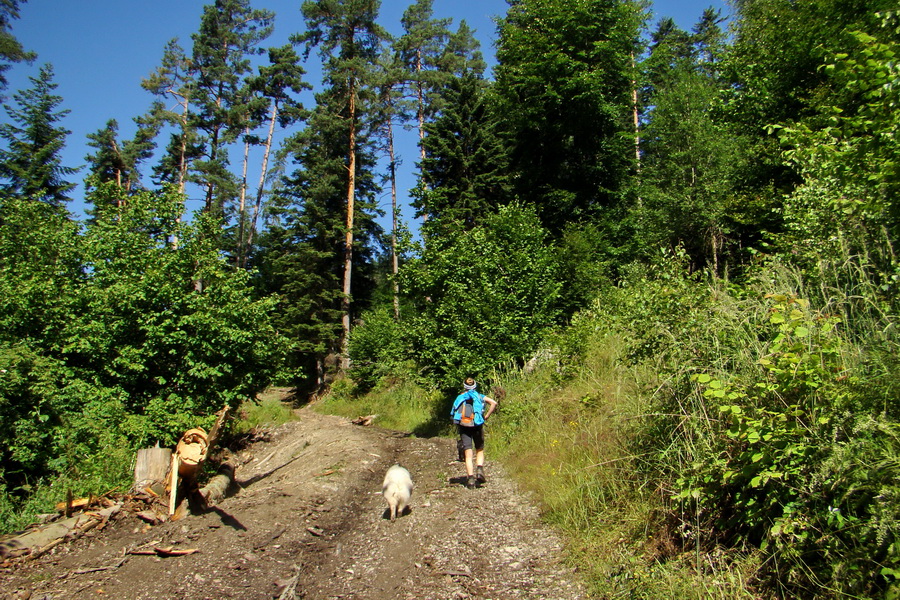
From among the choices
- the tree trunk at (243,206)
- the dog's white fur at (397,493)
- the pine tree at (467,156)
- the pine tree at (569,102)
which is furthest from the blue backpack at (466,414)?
the tree trunk at (243,206)

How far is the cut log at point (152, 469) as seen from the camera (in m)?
9.32

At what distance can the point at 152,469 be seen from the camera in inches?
381

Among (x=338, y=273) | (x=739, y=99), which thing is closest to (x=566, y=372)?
(x=739, y=99)

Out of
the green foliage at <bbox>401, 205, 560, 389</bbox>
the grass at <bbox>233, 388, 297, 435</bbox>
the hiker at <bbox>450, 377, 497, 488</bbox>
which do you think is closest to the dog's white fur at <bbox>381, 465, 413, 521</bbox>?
the hiker at <bbox>450, 377, 497, 488</bbox>

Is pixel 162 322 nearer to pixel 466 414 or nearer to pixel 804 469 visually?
pixel 466 414

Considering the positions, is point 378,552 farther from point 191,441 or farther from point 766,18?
point 766,18

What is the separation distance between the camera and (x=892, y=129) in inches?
157

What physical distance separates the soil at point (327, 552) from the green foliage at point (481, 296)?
4547mm

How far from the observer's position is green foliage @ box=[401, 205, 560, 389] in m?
14.2

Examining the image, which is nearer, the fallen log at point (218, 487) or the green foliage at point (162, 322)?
the fallen log at point (218, 487)

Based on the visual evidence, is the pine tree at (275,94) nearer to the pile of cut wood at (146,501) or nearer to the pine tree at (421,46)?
the pine tree at (421,46)

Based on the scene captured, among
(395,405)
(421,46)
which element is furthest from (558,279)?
(421,46)

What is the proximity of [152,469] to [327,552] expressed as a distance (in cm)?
492

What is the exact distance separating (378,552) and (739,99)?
1680cm
